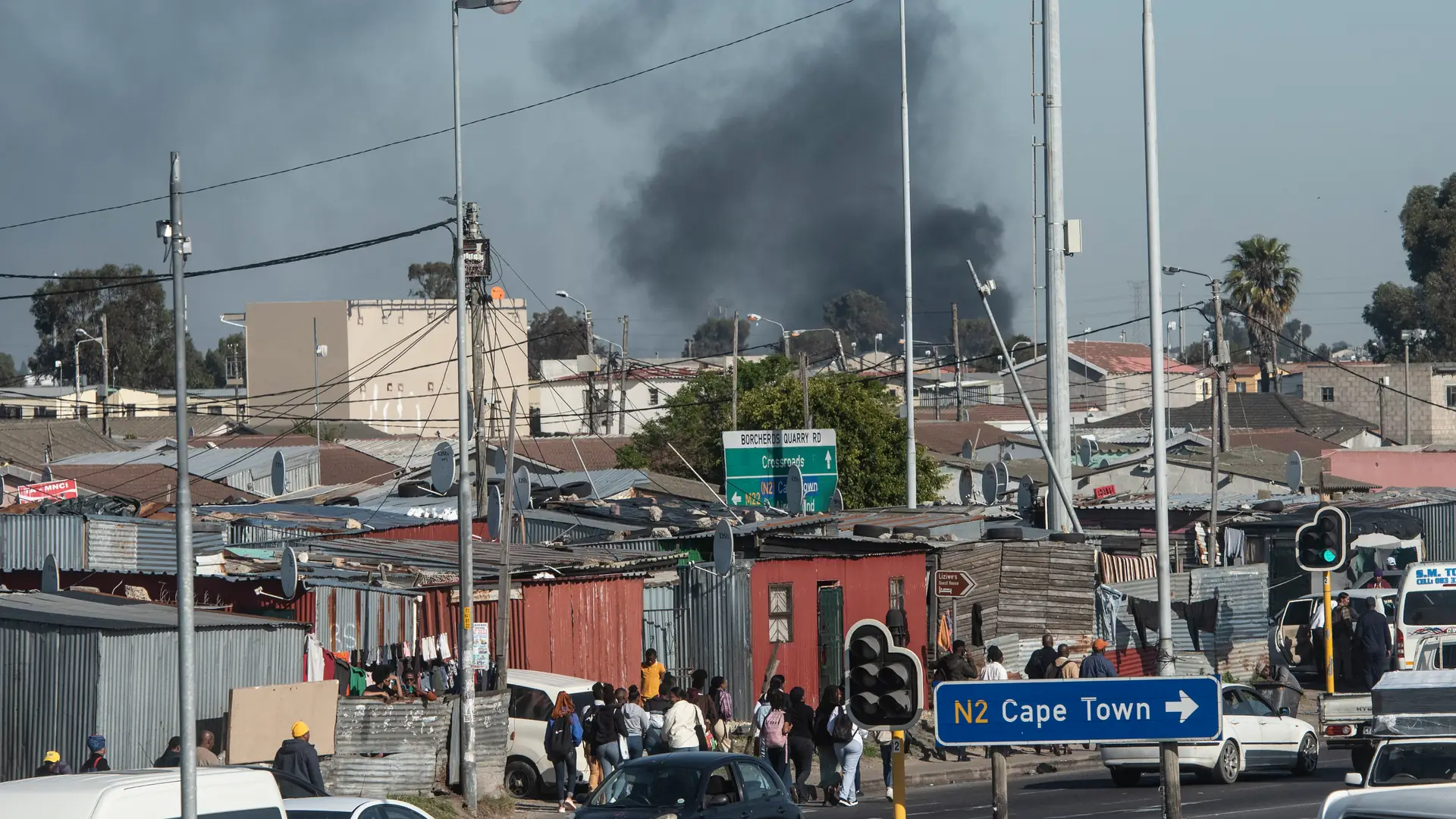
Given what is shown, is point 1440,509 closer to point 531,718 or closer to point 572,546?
point 572,546

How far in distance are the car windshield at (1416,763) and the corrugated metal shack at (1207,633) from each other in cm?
1648

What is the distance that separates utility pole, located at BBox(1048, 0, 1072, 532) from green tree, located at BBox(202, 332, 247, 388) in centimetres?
11822

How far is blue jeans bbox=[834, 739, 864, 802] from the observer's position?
2019 centimetres

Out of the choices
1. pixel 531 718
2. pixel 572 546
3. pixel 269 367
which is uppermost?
pixel 269 367

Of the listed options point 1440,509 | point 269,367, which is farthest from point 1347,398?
point 269,367

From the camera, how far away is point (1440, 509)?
44125mm

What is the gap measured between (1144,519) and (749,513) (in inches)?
597

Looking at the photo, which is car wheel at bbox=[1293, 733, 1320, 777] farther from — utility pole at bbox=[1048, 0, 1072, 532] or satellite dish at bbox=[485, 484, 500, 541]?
satellite dish at bbox=[485, 484, 500, 541]

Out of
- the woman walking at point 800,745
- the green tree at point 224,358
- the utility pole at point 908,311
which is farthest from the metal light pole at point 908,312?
the green tree at point 224,358

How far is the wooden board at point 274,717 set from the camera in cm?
1866

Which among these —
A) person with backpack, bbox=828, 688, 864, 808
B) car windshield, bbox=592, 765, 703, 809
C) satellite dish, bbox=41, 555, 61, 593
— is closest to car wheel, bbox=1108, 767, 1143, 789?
person with backpack, bbox=828, 688, 864, 808

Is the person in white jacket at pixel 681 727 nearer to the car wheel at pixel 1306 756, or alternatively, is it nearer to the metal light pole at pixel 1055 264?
the car wheel at pixel 1306 756

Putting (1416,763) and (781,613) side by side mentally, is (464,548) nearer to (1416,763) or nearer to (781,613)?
(781,613)

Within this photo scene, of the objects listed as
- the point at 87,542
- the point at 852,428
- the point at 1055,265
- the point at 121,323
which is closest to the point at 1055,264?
the point at 1055,265
